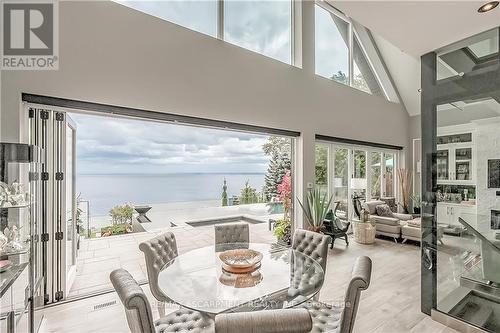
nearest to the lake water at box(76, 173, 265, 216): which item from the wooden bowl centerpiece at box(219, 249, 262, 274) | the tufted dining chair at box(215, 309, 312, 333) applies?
the wooden bowl centerpiece at box(219, 249, 262, 274)

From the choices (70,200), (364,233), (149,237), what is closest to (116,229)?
(149,237)

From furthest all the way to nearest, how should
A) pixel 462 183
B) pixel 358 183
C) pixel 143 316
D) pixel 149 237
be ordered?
pixel 358 183
pixel 149 237
pixel 462 183
pixel 143 316

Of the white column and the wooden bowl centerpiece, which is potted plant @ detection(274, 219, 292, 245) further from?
the wooden bowl centerpiece

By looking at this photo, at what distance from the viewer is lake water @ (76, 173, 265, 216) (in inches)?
246

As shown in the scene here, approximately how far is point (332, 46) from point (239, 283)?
594 centimetres

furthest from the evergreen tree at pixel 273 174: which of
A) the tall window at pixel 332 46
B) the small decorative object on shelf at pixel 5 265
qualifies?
the small decorative object on shelf at pixel 5 265

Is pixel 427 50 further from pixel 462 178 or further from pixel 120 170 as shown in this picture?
pixel 120 170

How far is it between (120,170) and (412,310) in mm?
6027

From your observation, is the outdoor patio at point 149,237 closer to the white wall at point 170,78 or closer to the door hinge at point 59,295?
the door hinge at point 59,295

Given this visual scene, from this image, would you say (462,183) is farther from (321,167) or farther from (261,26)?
(261,26)

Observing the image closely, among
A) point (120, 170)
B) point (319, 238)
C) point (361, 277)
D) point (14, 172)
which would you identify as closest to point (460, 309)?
point (319, 238)

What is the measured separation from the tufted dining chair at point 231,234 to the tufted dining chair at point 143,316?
1403mm

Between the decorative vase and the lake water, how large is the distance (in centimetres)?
265

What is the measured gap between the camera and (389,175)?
308 inches
